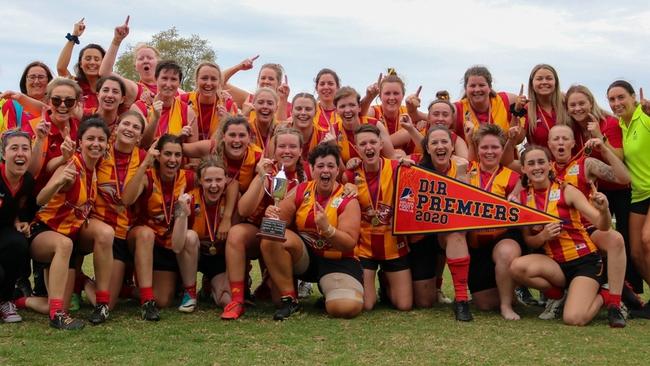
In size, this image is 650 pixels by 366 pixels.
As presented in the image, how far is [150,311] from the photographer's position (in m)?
5.68

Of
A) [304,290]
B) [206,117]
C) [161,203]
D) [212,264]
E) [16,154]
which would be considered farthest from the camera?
[304,290]

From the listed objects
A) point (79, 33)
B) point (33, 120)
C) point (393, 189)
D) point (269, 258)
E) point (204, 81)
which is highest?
point (79, 33)

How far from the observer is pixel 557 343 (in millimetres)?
4957

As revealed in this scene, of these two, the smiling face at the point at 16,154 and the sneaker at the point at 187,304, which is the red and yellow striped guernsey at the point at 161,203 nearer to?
the sneaker at the point at 187,304

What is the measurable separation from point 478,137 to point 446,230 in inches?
37.1

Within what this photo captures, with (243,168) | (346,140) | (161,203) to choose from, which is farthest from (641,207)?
(161,203)

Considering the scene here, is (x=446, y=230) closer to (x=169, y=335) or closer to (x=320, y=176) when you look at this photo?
(x=320, y=176)

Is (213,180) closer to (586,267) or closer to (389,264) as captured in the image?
(389,264)

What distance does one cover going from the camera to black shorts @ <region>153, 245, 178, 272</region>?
6.30 m

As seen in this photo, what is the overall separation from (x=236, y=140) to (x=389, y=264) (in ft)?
6.14

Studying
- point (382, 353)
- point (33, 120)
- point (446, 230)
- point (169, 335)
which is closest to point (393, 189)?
point (446, 230)

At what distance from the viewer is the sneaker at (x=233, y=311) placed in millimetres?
5727

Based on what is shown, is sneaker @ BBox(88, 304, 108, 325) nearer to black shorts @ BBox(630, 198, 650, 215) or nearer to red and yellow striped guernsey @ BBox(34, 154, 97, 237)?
red and yellow striped guernsey @ BBox(34, 154, 97, 237)

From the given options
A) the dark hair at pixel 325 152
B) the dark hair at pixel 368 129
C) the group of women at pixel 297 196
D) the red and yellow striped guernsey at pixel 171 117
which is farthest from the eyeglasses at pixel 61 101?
the dark hair at pixel 368 129
